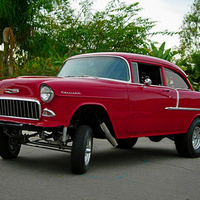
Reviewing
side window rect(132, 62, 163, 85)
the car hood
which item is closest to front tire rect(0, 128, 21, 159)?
the car hood

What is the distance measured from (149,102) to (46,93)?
7.30ft

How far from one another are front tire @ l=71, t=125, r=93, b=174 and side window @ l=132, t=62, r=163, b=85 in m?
1.63

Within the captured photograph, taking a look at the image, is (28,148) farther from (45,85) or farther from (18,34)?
(18,34)

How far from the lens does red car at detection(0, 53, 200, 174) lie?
5.55 meters

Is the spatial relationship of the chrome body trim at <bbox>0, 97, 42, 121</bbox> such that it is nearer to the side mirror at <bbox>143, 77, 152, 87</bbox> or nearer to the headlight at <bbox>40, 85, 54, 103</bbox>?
the headlight at <bbox>40, 85, 54, 103</bbox>

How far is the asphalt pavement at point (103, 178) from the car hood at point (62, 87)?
120 cm

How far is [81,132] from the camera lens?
18.9ft

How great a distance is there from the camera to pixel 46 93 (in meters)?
5.47

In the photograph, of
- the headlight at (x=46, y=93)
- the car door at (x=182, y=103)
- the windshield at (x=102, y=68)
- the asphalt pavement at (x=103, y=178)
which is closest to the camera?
the asphalt pavement at (x=103, y=178)

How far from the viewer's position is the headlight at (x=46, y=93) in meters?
5.44

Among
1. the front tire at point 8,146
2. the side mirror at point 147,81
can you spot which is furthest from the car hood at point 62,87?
the front tire at point 8,146

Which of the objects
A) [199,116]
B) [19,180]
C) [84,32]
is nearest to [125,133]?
[19,180]

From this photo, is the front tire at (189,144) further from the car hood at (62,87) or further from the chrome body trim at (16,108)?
the chrome body trim at (16,108)

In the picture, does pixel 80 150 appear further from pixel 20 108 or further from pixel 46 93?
pixel 20 108
